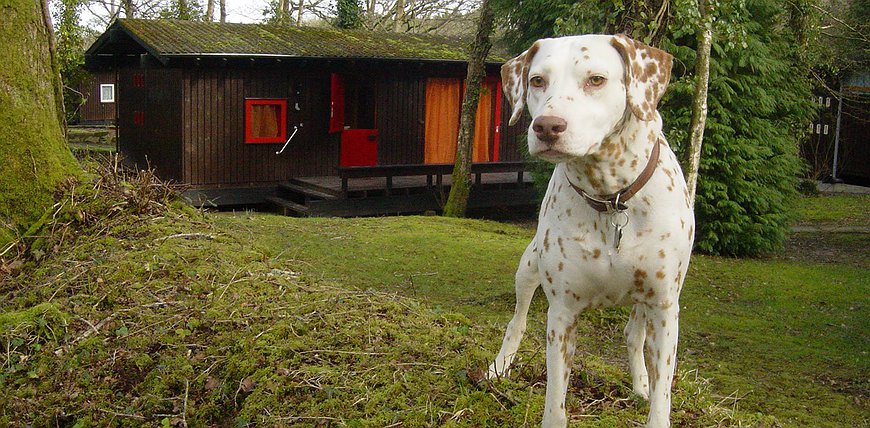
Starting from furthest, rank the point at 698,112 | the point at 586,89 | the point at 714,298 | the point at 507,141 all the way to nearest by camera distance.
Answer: the point at 507,141 < the point at 714,298 < the point at 698,112 < the point at 586,89

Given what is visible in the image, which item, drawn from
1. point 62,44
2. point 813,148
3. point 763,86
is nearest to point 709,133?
point 763,86

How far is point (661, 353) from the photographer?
3.50 m

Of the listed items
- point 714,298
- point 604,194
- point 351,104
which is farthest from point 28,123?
point 351,104

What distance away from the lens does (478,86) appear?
54.6 feet

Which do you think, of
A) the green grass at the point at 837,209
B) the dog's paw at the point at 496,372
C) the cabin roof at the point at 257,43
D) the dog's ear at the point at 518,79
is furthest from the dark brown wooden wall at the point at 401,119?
the dog's ear at the point at 518,79

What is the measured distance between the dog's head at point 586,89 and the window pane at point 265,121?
1696cm

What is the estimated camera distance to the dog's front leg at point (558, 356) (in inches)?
140

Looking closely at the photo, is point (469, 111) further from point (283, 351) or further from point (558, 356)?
point (558, 356)

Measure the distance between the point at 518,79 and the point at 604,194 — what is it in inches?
22.1

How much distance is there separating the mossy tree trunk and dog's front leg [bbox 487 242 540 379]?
4.60 m

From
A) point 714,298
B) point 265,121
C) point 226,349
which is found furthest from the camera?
point 265,121

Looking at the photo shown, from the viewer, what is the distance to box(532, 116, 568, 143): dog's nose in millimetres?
3053

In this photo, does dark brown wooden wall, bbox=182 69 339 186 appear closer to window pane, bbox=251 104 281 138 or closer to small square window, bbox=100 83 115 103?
window pane, bbox=251 104 281 138

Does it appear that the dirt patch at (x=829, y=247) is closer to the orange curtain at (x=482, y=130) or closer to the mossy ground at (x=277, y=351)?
the mossy ground at (x=277, y=351)
